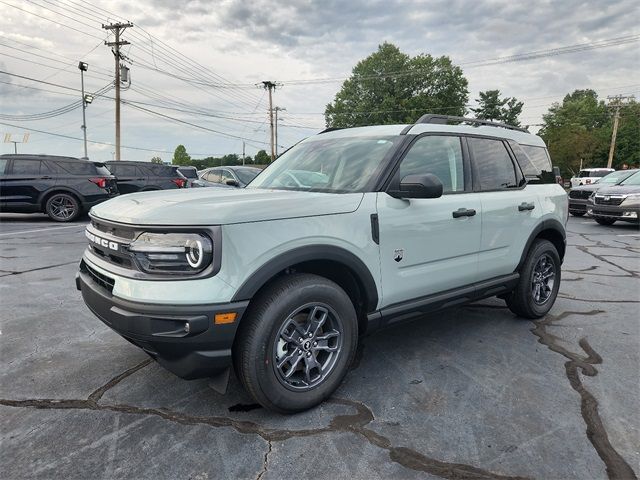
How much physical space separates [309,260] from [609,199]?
12867mm

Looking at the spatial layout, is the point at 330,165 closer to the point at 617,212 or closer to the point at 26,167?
the point at 26,167

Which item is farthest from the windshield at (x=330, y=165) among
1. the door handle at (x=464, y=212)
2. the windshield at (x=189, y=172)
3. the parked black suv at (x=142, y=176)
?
the windshield at (x=189, y=172)

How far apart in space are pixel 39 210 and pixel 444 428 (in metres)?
12.8

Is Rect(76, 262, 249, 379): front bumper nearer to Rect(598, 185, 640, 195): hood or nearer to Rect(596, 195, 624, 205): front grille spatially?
Rect(596, 195, 624, 205): front grille

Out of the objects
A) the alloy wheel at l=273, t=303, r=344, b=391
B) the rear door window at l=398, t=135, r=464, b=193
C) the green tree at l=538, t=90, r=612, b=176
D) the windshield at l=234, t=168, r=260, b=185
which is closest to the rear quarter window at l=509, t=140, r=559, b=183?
the rear door window at l=398, t=135, r=464, b=193

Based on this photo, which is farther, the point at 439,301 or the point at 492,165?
the point at 492,165

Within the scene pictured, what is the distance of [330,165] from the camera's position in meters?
3.45

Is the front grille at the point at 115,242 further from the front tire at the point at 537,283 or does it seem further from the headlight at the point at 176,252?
the front tire at the point at 537,283

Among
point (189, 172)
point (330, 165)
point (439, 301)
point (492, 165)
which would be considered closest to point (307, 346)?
point (439, 301)

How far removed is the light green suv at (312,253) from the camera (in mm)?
2273

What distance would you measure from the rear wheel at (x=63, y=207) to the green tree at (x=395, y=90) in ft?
151

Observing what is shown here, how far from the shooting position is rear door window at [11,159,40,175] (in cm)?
1180

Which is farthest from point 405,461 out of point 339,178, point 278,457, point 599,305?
point 599,305

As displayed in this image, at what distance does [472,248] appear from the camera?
3.59 m
